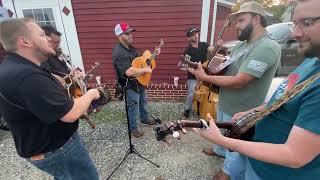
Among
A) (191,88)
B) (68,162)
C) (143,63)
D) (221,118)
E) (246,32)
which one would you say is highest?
(246,32)

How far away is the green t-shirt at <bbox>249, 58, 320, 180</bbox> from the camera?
113 cm

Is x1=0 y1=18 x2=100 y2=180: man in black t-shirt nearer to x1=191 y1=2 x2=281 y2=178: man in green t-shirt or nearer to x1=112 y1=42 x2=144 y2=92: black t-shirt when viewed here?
x1=191 y1=2 x2=281 y2=178: man in green t-shirt

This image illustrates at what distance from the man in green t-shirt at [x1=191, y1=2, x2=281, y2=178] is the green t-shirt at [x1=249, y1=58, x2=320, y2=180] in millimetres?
744

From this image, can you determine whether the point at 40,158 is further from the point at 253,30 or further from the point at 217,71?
the point at 253,30

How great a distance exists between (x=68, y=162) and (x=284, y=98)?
185cm

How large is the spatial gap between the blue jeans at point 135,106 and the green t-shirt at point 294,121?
8.04 ft

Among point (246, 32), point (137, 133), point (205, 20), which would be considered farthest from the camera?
point (205, 20)

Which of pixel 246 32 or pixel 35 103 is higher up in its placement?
pixel 246 32

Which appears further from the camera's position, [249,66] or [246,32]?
[246,32]

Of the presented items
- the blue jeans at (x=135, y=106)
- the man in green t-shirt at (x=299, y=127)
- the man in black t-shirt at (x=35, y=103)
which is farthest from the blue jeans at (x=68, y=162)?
the blue jeans at (x=135, y=106)

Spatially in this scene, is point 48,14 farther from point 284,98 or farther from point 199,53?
point 284,98

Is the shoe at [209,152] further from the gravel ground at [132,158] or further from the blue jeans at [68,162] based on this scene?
the blue jeans at [68,162]

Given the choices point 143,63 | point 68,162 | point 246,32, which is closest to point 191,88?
point 143,63

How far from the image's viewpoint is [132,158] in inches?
146
